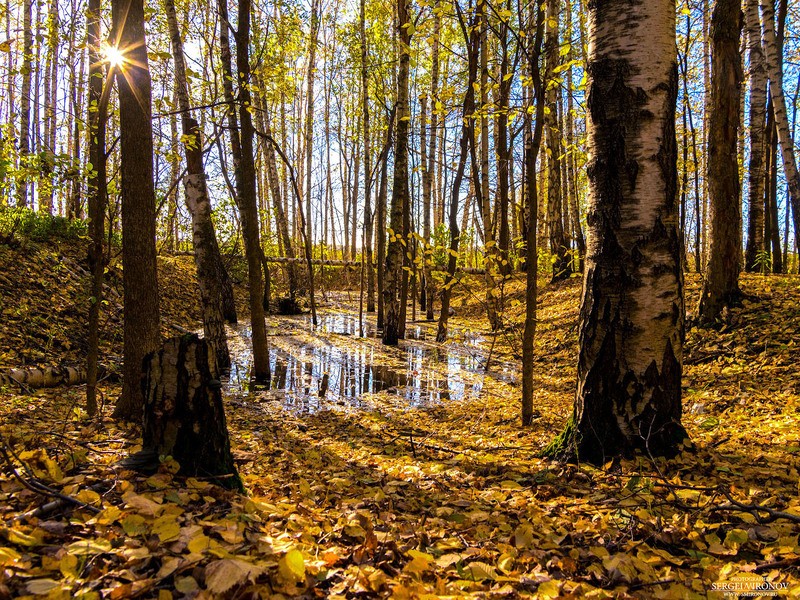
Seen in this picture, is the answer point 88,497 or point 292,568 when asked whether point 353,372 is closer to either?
point 88,497

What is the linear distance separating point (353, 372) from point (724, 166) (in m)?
6.15

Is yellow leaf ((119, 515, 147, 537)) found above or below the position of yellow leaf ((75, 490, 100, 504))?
below

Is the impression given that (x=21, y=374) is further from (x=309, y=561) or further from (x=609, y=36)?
(x=609, y=36)

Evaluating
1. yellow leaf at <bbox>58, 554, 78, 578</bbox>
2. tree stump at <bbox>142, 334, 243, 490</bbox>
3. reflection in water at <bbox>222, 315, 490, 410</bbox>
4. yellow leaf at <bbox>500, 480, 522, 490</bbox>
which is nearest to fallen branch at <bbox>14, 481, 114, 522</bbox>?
yellow leaf at <bbox>58, 554, 78, 578</bbox>

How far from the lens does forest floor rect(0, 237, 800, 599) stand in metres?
1.55

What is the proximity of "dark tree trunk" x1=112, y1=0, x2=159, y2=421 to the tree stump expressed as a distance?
4.07 feet

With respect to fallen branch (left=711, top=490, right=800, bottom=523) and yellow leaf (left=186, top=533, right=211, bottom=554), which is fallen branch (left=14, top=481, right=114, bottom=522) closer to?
yellow leaf (left=186, top=533, right=211, bottom=554)

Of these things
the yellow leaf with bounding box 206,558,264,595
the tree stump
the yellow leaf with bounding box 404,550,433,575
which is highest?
the tree stump

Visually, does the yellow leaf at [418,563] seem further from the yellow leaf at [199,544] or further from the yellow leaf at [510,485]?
the yellow leaf at [510,485]

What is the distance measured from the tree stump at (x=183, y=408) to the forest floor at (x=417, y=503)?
131 mm

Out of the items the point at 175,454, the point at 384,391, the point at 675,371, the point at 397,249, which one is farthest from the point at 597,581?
the point at 397,249

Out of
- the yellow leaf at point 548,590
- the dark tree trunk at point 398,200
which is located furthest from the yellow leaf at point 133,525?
the dark tree trunk at point 398,200

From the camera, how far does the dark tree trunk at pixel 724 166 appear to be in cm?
599

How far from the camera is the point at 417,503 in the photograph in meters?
2.57
